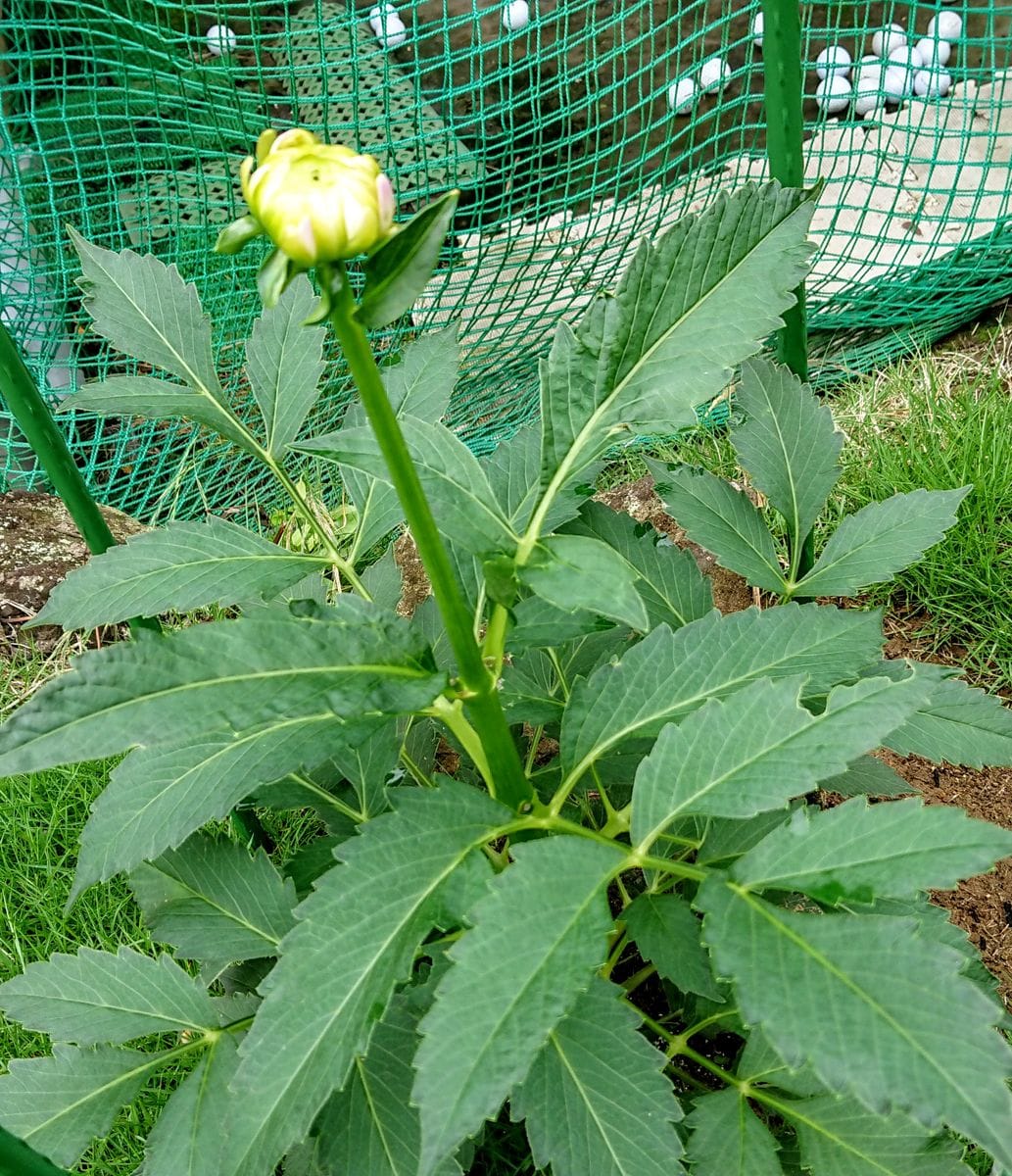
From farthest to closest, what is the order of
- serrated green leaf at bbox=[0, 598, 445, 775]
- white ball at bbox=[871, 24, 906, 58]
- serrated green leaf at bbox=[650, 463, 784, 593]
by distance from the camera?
white ball at bbox=[871, 24, 906, 58] → serrated green leaf at bbox=[650, 463, 784, 593] → serrated green leaf at bbox=[0, 598, 445, 775]

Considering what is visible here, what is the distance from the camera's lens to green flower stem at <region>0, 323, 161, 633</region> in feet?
3.24

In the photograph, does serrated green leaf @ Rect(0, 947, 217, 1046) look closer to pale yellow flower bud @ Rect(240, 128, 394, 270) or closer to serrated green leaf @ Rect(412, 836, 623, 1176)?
serrated green leaf @ Rect(412, 836, 623, 1176)

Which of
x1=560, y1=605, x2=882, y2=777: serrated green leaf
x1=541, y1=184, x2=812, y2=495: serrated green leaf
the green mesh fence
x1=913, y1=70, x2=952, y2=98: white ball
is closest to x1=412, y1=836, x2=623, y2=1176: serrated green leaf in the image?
x1=560, y1=605, x2=882, y2=777: serrated green leaf

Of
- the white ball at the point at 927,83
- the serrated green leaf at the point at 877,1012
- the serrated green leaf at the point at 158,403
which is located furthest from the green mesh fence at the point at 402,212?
the serrated green leaf at the point at 877,1012

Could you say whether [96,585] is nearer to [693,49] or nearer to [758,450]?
[758,450]

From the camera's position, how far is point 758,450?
1107 millimetres

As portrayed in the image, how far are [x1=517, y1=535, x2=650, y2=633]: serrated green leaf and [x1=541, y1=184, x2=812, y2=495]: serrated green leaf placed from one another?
0.08m

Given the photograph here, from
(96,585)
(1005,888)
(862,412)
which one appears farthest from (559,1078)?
(862,412)

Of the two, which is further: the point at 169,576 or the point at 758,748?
the point at 169,576

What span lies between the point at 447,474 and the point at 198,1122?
1.73 feet

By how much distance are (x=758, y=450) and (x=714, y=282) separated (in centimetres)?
29

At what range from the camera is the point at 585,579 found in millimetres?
705

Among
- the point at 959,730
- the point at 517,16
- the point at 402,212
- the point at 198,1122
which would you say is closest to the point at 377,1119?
the point at 198,1122

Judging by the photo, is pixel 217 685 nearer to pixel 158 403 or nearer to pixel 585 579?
pixel 585 579
